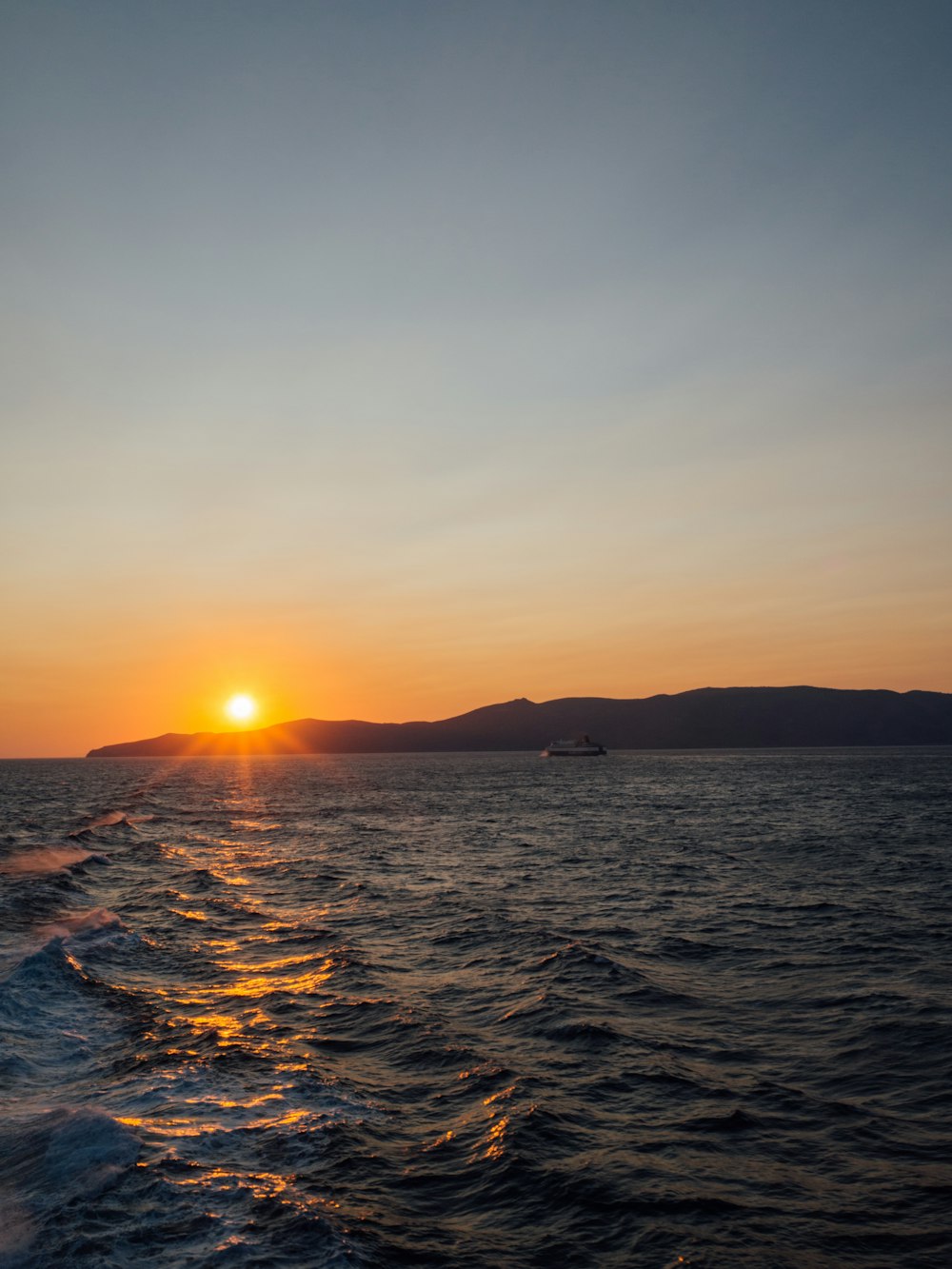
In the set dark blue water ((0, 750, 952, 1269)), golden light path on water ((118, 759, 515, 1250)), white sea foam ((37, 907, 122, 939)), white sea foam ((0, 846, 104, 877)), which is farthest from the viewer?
white sea foam ((0, 846, 104, 877))

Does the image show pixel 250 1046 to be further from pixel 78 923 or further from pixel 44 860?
pixel 44 860

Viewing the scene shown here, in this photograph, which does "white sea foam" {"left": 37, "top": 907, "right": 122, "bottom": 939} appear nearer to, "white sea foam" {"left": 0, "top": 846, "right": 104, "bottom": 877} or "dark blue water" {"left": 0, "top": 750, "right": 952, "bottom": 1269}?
"dark blue water" {"left": 0, "top": 750, "right": 952, "bottom": 1269}

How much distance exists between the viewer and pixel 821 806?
262 ft

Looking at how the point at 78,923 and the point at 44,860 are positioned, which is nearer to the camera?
the point at 78,923

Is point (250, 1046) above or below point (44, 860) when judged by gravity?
above

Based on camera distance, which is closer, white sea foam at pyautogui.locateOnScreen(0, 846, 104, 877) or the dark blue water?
the dark blue water

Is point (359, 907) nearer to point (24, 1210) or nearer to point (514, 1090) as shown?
point (514, 1090)

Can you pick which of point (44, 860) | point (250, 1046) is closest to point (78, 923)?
point (250, 1046)

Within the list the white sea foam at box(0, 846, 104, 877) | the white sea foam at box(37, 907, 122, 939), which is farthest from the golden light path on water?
the white sea foam at box(0, 846, 104, 877)

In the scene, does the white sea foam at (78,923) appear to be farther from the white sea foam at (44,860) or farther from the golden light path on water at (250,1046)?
the white sea foam at (44,860)

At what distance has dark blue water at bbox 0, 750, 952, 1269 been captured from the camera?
11117 millimetres

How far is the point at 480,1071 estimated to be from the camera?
16.6 metres

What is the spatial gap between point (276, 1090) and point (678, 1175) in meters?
7.26

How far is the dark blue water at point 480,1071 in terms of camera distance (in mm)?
11117
